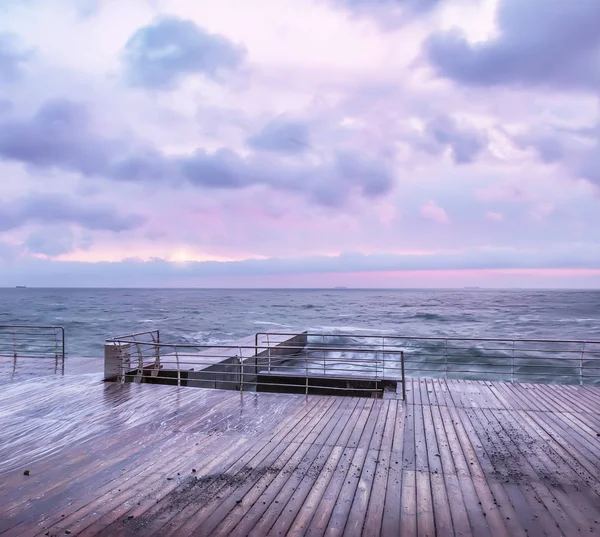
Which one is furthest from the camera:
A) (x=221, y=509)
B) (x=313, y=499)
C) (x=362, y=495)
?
(x=362, y=495)

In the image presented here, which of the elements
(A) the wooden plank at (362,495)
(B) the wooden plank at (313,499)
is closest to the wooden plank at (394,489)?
(A) the wooden plank at (362,495)

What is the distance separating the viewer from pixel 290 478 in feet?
15.2

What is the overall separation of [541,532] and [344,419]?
12.0 feet

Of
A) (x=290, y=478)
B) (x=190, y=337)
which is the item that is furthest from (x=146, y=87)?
(x=190, y=337)

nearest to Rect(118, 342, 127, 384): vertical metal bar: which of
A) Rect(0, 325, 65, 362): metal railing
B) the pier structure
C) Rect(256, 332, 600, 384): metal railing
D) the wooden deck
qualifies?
the pier structure

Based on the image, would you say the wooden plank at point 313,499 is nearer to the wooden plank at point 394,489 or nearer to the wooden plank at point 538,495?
the wooden plank at point 394,489

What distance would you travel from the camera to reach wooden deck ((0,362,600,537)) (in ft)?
12.3

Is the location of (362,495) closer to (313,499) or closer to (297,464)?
(313,499)

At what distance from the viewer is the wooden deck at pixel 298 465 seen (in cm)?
375

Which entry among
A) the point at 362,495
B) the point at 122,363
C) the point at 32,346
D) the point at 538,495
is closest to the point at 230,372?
the point at 122,363

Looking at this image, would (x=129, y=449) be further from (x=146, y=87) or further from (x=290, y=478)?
(x=146, y=87)

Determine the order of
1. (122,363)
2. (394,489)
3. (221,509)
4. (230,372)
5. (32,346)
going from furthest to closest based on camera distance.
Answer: (32,346) < (122,363) < (230,372) < (394,489) < (221,509)

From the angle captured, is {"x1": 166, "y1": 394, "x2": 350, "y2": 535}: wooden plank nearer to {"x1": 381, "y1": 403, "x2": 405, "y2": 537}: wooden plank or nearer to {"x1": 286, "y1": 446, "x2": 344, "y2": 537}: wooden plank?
{"x1": 286, "y1": 446, "x2": 344, "y2": 537}: wooden plank

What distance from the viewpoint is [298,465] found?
501cm
